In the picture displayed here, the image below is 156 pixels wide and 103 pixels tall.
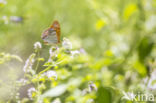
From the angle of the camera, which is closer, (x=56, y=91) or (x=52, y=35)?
(x=52, y=35)

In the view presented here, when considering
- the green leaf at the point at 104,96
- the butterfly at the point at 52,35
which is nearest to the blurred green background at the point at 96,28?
the butterfly at the point at 52,35

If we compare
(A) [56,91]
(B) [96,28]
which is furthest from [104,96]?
(B) [96,28]

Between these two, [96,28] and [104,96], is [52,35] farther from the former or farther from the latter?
[96,28]

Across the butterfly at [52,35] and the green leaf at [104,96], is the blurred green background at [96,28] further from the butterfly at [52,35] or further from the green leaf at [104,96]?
the green leaf at [104,96]

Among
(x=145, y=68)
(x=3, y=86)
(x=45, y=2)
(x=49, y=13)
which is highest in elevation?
(x=45, y=2)

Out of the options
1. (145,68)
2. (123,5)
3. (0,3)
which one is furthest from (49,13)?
(0,3)

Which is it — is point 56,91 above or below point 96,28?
below

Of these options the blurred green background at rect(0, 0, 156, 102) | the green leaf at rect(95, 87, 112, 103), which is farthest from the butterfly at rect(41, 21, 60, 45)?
the green leaf at rect(95, 87, 112, 103)

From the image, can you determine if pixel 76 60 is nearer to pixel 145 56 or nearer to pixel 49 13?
pixel 145 56
